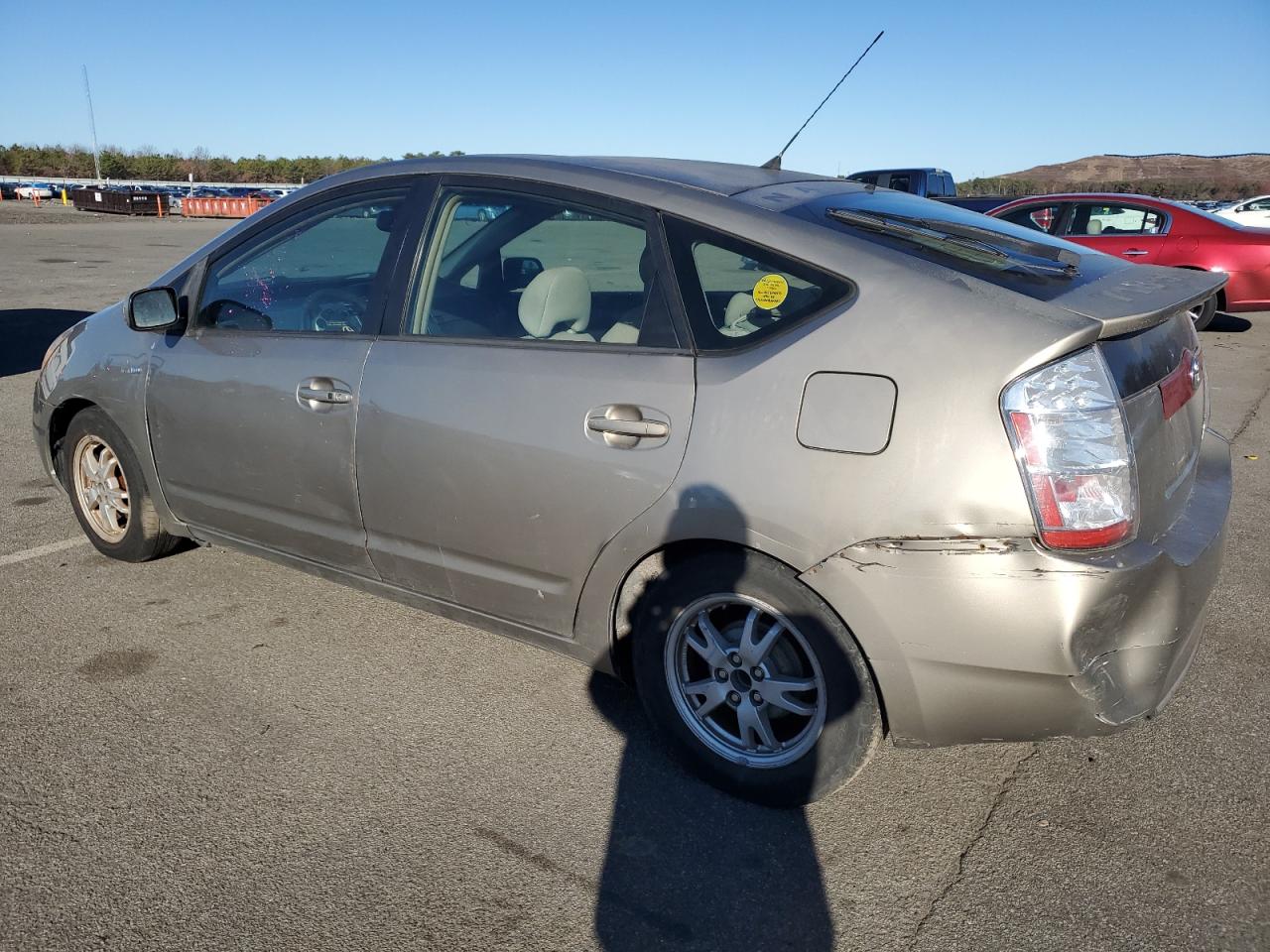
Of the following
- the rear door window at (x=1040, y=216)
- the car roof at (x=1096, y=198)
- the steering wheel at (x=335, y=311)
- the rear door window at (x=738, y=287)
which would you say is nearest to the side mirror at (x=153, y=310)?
the steering wheel at (x=335, y=311)

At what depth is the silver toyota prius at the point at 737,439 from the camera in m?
2.26

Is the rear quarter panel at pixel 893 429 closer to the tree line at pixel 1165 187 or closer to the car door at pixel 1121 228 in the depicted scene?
the car door at pixel 1121 228

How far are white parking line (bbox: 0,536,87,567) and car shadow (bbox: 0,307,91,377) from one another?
15.7 ft

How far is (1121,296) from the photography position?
100 inches

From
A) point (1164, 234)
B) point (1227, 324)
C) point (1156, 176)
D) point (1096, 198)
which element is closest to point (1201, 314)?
point (1164, 234)

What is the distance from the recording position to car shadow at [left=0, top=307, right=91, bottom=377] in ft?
29.3

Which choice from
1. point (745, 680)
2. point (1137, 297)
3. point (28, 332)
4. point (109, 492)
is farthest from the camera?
point (28, 332)

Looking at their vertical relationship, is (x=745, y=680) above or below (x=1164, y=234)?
below

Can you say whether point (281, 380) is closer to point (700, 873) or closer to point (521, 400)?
point (521, 400)

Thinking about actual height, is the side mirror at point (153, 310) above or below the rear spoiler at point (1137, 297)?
below

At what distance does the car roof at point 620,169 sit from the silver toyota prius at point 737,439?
0.02 metres

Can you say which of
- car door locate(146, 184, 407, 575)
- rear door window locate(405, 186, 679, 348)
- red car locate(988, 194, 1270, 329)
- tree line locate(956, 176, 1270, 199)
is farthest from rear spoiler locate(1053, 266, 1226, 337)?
tree line locate(956, 176, 1270, 199)

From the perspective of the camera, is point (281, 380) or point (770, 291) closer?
point (770, 291)

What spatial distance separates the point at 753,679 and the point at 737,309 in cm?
99
